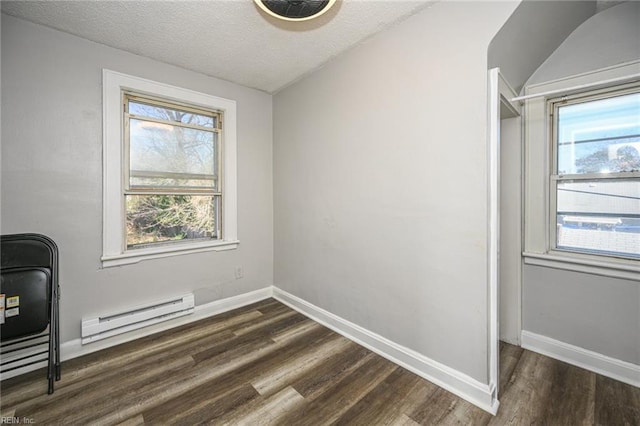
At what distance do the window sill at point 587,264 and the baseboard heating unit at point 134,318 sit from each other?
3174mm

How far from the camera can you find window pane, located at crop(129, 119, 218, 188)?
2.46 meters

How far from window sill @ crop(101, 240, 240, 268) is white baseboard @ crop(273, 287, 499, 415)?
1158 millimetres

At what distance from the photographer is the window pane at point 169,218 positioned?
8.14ft

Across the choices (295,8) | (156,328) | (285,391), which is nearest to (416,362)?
(285,391)

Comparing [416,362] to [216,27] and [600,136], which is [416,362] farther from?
[216,27]

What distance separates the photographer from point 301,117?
288 centimetres

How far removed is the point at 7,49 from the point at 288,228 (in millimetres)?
2609

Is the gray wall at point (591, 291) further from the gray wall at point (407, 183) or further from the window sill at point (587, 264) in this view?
the gray wall at point (407, 183)

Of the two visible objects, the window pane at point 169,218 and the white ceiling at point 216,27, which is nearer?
the white ceiling at point 216,27

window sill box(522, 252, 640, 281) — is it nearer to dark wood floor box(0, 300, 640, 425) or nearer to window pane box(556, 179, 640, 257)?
window pane box(556, 179, 640, 257)

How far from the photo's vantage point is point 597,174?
1.92m

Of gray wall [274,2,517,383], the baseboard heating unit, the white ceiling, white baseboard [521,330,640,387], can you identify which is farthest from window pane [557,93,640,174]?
the baseboard heating unit

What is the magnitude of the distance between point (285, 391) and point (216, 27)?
269 centimetres

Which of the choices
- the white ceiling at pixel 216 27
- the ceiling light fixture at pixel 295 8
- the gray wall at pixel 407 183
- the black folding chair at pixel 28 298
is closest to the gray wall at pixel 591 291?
the gray wall at pixel 407 183
